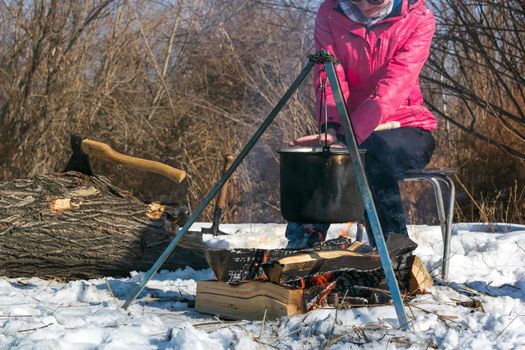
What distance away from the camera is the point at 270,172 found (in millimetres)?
10102

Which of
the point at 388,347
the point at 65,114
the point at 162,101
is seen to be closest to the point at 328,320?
the point at 388,347

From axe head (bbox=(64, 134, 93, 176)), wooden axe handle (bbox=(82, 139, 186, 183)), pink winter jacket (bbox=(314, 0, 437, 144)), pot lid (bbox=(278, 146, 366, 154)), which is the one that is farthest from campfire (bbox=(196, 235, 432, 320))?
axe head (bbox=(64, 134, 93, 176))

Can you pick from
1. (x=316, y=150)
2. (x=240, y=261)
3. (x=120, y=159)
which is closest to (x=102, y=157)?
(x=120, y=159)

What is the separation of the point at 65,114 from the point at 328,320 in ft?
17.6

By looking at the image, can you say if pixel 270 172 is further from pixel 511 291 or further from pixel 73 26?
pixel 511 291

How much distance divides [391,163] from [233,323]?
1553mm

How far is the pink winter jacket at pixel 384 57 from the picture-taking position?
4418 mm

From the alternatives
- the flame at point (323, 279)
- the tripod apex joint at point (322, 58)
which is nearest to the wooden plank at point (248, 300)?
the flame at point (323, 279)

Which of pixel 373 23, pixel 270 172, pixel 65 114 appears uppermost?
pixel 373 23

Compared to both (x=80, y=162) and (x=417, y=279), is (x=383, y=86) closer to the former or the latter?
(x=417, y=279)

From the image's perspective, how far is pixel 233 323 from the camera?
332 cm

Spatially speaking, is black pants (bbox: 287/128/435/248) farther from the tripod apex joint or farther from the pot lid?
the tripod apex joint

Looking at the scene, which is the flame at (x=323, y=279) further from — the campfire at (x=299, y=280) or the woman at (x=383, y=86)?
the woman at (x=383, y=86)

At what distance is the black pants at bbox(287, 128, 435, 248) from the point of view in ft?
14.5
